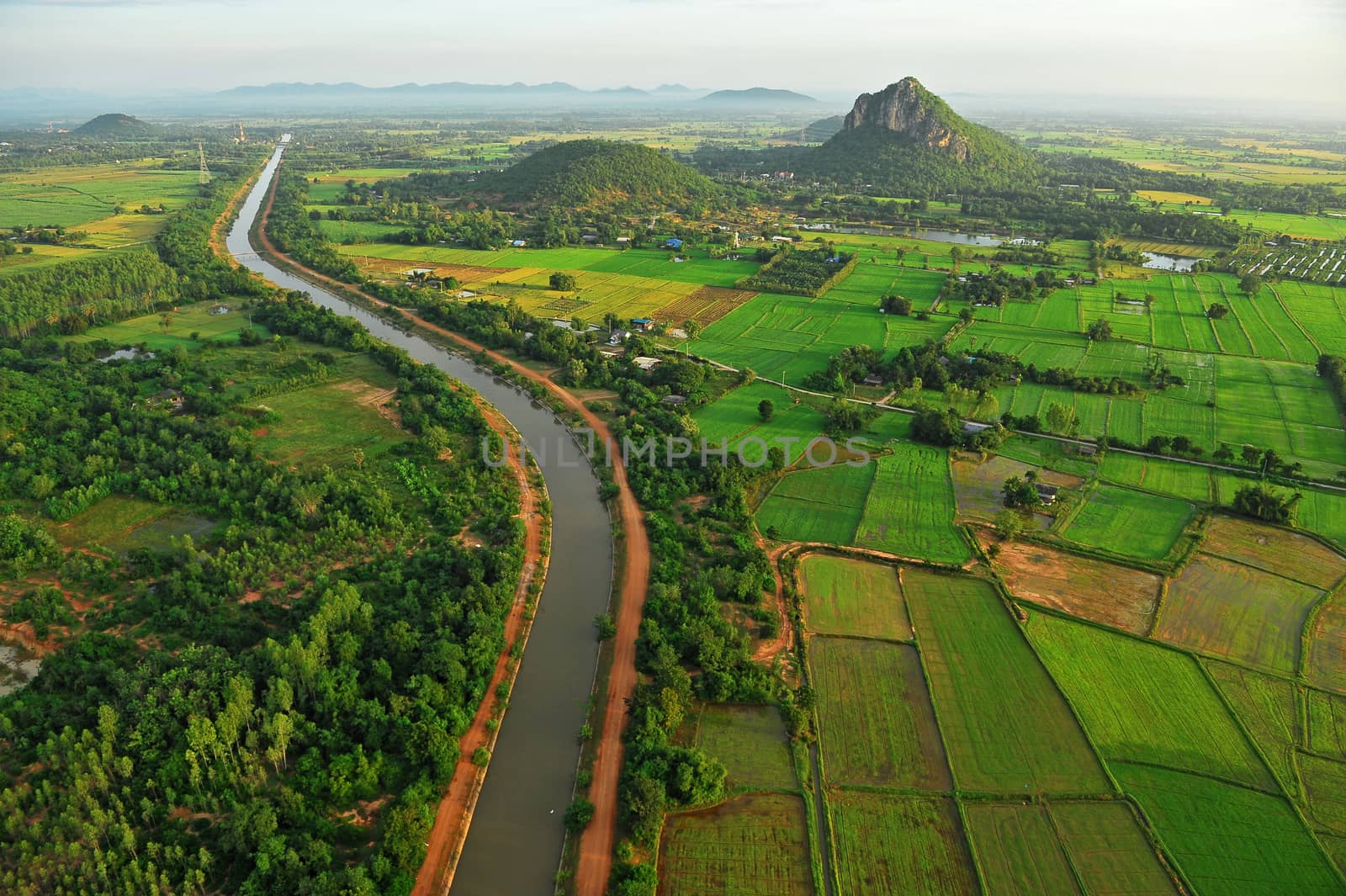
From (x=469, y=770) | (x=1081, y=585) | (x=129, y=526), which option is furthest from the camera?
(x=129, y=526)

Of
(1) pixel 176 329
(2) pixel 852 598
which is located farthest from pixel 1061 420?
(1) pixel 176 329

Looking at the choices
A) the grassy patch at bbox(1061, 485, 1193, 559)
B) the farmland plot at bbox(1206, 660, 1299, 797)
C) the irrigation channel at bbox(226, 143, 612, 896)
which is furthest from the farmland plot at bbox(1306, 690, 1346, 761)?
the irrigation channel at bbox(226, 143, 612, 896)

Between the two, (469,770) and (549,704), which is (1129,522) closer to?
(549,704)

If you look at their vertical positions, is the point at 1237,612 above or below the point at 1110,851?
above

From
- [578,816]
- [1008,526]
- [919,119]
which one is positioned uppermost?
[919,119]

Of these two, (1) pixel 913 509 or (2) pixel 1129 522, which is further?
(1) pixel 913 509

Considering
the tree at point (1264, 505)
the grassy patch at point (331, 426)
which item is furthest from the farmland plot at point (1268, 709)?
the grassy patch at point (331, 426)

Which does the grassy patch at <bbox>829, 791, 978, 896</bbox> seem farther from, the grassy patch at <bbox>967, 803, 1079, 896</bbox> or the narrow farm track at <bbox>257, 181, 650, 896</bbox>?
the narrow farm track at <bbox>257, 181, 650, 896</bbox>
